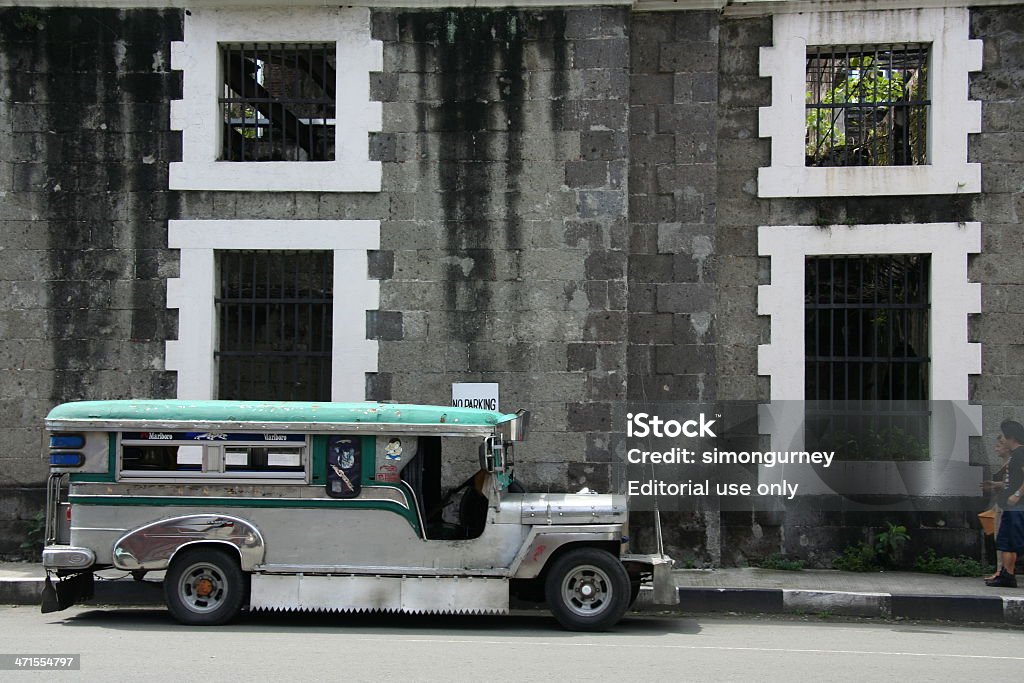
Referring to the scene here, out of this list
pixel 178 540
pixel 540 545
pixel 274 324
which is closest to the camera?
pixel 540 545

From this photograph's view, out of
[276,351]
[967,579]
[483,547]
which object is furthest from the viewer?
[276,351]

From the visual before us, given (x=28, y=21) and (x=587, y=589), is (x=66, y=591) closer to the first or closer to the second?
(x=587, y=589)

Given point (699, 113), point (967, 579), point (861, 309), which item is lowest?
point (967, 579)

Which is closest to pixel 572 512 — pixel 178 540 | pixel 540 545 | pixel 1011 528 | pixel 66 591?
pixel 540 545

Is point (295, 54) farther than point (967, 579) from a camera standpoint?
Yes

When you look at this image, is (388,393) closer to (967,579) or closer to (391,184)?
(391,184)

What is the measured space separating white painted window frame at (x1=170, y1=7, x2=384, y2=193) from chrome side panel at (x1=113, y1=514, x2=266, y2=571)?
4.22 m

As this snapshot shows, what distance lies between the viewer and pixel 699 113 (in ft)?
39.3

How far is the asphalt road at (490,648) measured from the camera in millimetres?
7180

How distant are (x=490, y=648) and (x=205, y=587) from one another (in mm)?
2661

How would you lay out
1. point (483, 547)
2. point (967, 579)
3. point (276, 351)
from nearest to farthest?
point (483, 547) → point (967, 579) → point (276, 351)

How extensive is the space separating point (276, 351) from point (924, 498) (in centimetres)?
727

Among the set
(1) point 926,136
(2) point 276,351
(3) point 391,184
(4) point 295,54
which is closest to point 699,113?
(1) point 926,136

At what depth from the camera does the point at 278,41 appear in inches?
472
